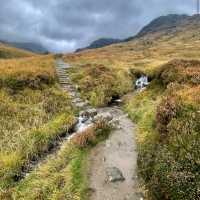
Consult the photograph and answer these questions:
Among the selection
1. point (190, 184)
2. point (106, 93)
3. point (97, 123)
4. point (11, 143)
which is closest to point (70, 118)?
point (97, 123)

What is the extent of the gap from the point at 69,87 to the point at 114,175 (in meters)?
22.8

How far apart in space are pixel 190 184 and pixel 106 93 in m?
25.0

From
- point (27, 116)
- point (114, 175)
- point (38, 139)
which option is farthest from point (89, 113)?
point (114, 175)

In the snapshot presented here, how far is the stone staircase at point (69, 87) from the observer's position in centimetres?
3445

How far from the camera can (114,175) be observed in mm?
Answer: 18062

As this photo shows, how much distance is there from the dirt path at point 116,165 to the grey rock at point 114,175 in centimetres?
12

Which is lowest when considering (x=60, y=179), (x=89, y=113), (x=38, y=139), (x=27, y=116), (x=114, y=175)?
(x=114, y=175)

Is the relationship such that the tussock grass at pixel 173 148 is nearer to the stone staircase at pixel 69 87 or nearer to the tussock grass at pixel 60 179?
the tussock grass at pixel 60 179

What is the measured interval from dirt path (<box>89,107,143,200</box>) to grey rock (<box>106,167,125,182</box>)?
0.39ft

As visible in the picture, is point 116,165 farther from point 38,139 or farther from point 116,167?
point 38,139

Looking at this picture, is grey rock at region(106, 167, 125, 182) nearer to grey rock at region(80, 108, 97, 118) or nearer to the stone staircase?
grey rock at region(80, 108, 97, 118)

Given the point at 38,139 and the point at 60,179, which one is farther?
the point at 38,139

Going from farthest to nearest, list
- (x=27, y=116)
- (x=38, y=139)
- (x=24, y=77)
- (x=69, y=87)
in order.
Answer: (x=69, y=87) → (x=24, y=77) → (x=27, y=116) → (x=38, y=139)

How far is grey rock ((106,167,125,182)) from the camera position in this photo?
1775cm
